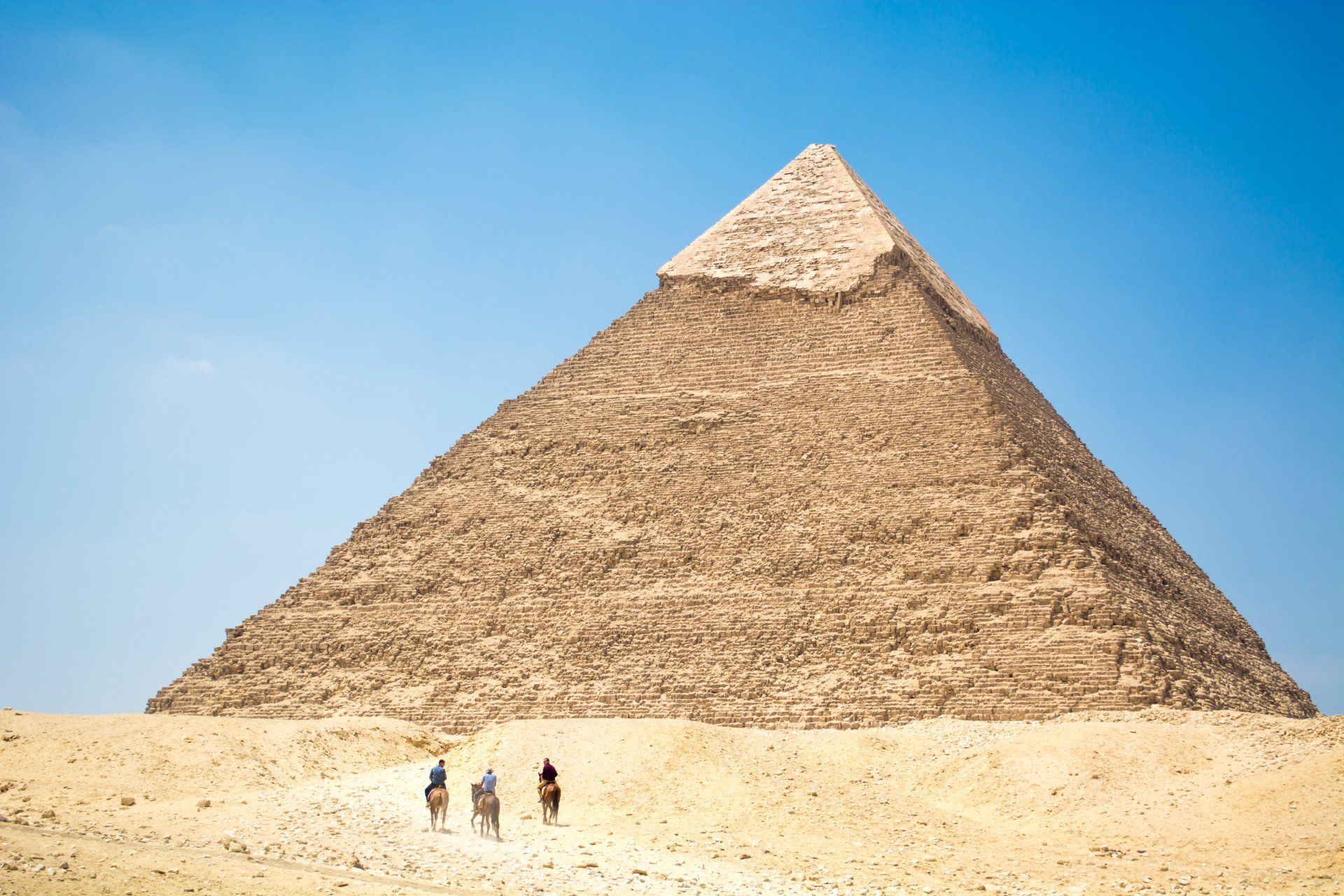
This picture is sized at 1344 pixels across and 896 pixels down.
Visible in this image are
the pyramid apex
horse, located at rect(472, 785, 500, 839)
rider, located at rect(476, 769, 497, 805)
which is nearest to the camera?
horse, located at rect(472, 785, 500, 839)

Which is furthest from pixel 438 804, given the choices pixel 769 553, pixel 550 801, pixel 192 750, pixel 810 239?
pixel 810 239

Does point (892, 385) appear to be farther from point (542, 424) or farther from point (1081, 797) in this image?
point (1081, 797)

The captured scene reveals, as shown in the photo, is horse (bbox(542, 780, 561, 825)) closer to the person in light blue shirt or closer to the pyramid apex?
the person in light blue shirt

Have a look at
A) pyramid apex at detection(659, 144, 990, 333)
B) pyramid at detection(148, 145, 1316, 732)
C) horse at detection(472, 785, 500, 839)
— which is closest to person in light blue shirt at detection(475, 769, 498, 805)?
horse at detection(472, 785, 500, 839)

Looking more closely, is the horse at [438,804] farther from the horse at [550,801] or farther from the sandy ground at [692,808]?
the horse at [550,801]

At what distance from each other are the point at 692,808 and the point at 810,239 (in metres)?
15.9

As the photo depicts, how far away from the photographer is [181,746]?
681 inches

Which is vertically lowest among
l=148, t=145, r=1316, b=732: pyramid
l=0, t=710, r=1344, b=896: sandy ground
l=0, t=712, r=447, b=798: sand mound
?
l=0, t=710, r=1344, b=896: sandy ground

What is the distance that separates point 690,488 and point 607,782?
8.88m

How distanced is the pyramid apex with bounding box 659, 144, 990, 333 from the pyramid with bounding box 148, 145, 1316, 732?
0.30 feet

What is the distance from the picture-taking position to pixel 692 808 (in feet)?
45.0

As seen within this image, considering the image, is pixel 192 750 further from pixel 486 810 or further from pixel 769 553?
pixel 769 553

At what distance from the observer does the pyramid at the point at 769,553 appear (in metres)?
18.8

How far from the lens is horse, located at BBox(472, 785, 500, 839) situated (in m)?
12.4
